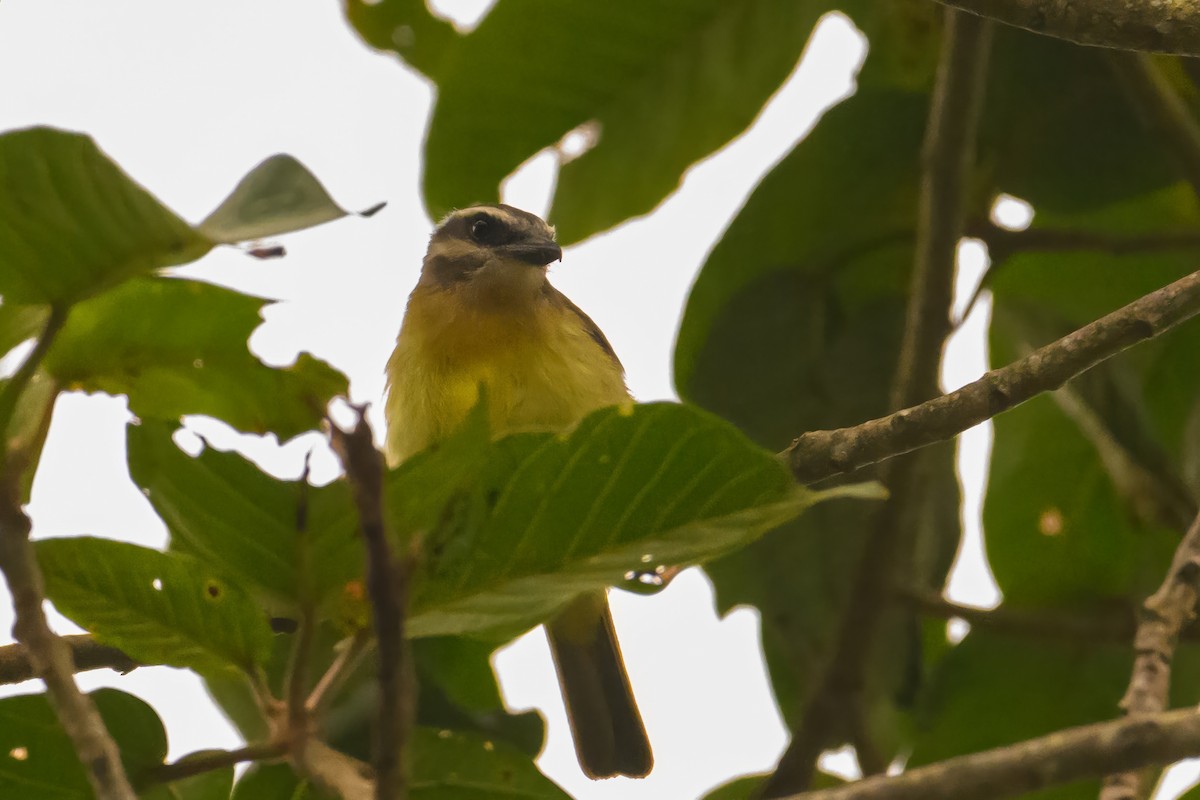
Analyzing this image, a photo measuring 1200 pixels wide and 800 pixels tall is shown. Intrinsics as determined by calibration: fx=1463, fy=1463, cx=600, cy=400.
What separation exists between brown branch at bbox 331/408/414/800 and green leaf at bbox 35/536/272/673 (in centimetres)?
52

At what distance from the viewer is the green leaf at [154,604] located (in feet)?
5.67

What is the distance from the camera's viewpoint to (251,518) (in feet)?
5.49

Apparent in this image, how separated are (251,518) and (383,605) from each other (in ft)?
1.93

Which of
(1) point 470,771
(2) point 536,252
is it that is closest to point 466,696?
(1) point 470,771

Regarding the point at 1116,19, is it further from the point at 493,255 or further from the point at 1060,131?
the point at 493,255

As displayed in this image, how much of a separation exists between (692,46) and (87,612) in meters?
2.13

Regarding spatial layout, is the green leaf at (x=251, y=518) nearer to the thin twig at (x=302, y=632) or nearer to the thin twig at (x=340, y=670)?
the thin twig at (x=302, y=632)

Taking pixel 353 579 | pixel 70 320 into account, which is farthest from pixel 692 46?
pixel 353 579

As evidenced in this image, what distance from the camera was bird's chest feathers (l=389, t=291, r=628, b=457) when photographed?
3371 millimetres

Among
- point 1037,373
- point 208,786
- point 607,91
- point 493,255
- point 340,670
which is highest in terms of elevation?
point 607,91

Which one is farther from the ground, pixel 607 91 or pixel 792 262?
pixel 607 91

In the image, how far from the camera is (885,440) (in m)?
2.07

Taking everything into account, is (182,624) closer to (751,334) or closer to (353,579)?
(353,579)

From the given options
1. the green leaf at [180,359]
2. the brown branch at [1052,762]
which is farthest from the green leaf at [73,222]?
the brown branch at [1052,762]
